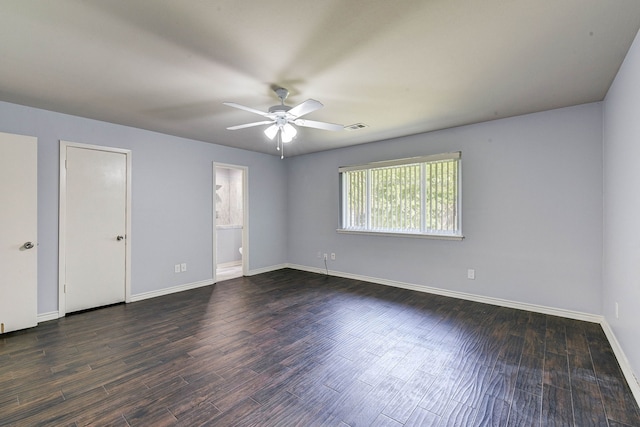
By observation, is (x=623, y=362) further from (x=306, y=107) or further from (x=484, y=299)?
(x=306, y=107)

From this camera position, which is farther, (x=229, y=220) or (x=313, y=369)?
(x=229, y=220)

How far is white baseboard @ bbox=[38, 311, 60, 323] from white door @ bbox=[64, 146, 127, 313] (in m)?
0.11

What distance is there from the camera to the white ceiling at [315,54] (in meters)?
1.66

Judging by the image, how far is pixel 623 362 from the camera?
7.30 feet

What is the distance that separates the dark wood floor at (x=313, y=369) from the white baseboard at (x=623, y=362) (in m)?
0.05

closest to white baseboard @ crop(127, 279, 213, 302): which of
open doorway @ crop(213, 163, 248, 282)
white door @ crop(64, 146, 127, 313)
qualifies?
white door @ crop(64, 146, 127, 313)

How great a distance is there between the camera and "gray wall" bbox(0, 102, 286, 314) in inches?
131

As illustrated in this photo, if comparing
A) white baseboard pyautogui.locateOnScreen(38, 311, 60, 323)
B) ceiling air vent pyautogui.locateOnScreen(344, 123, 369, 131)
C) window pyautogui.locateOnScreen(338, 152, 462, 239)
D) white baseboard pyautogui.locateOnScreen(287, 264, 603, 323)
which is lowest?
white baseboard pyautogui.locateOnScreen(38, 311, 60, 323)

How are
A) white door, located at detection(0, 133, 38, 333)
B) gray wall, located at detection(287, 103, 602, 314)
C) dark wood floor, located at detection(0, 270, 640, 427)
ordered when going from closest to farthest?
dark wood floor, located at detection(0, 270, 640, 427)
white door, located at detection(0, 133, 38, 333)
gray wall, located at detection(287, 103, 602, 314)

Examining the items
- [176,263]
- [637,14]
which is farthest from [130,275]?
[637,14]

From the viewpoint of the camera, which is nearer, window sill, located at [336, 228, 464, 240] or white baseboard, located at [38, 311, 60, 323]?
white baseboard, located at [38, 311, 60, 323]

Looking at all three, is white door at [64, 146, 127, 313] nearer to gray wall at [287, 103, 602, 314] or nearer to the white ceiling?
the white ceiling

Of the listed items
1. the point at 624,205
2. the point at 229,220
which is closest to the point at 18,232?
the point at 229,220

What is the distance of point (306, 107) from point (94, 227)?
3327 millimetres
